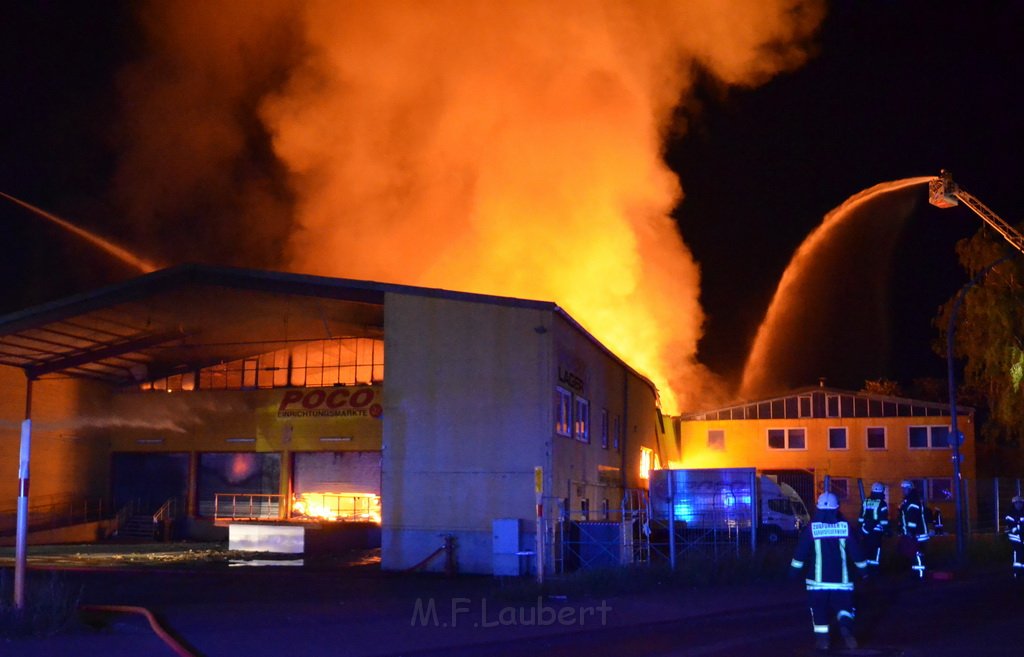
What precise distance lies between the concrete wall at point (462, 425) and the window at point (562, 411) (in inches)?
46.0

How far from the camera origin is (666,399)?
47938mm

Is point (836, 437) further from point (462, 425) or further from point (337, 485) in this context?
point (462, 425)

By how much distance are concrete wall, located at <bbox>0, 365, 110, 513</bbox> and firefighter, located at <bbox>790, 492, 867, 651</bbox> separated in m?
30.2

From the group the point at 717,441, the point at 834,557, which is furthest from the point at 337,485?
the point at 834,557

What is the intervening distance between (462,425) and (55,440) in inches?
793

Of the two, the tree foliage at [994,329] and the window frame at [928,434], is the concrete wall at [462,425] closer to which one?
the tree foliage at [994,329]

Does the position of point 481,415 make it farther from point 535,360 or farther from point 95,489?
point 95,489

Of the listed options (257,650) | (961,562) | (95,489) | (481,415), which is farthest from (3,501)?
(961,562)

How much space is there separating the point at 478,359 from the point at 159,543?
17.5 meters

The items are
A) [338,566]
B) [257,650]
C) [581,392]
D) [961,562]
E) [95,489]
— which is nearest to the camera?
[257,650]

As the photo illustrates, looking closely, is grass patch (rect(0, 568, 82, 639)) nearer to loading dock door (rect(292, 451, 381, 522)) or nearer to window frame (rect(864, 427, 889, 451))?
loading dock door (rect(292, 451, 381, 522))

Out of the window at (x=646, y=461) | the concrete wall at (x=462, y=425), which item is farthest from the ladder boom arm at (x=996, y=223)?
the concrete wall at (x=462, y=425)

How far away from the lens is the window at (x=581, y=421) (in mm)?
27141

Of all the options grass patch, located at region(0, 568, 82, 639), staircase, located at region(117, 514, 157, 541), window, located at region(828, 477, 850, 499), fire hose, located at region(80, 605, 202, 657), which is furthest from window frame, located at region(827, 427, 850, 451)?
grass patch, located at region(0, 568, 82, 639)
